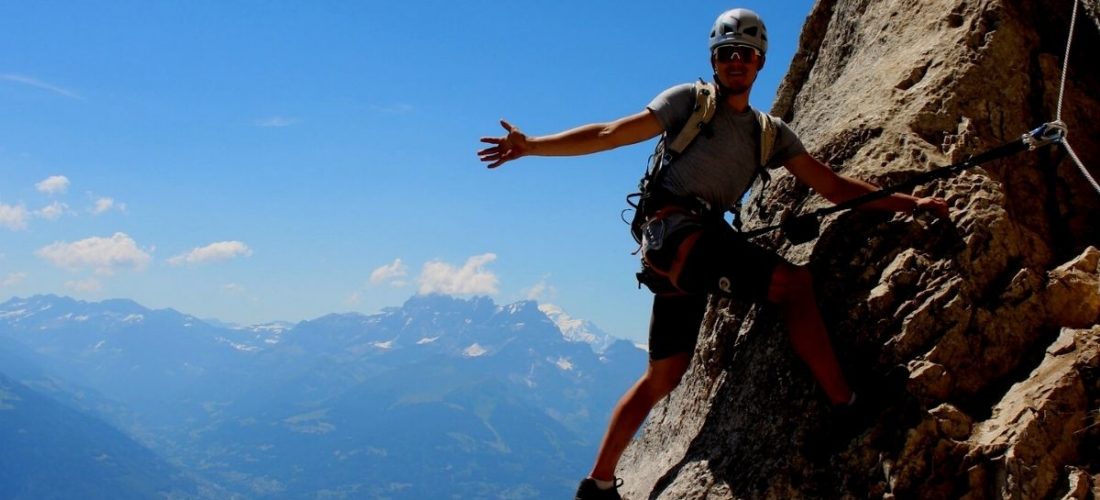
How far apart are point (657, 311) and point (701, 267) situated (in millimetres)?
1220

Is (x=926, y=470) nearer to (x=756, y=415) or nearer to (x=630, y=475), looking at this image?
(x=756, y=415)

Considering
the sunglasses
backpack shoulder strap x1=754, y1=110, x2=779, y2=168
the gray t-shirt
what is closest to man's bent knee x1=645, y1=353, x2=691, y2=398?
the gray t-shirt

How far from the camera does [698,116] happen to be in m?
6.53

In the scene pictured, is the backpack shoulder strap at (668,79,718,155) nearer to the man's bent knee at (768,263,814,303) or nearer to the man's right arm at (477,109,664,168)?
the man's right arm at (477,109,664,168)

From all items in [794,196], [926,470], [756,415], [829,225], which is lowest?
[926,470]

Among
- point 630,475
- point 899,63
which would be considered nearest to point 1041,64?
point 899,63

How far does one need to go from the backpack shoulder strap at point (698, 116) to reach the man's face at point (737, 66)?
158mm

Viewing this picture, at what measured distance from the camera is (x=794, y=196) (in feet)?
26.4

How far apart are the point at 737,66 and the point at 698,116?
54 centimetres

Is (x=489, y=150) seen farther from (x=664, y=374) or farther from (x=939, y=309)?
(x=939, y=309)

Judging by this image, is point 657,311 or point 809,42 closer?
point 657,311

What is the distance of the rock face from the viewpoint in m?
5.51

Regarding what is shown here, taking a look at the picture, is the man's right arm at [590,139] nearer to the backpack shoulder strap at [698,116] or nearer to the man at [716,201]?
the man at [716,201]

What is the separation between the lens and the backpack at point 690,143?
6547mm
